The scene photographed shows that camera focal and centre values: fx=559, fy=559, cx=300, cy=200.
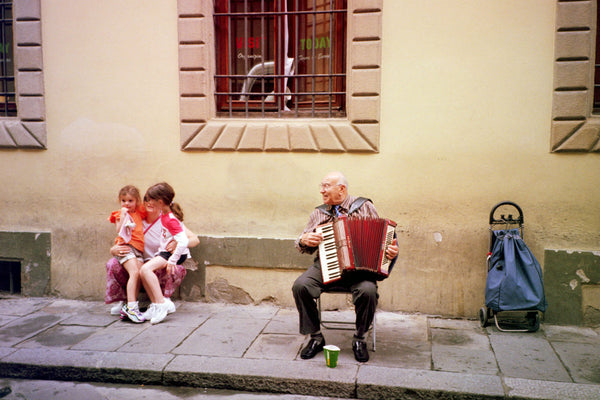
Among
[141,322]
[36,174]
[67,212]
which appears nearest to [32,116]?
[36,174]

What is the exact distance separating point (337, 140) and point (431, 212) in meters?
1.17

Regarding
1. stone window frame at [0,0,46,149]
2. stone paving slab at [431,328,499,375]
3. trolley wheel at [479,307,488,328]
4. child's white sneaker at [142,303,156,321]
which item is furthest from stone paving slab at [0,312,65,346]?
trolley wheel at [479,307,488,328]

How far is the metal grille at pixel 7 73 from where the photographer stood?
6.42 m

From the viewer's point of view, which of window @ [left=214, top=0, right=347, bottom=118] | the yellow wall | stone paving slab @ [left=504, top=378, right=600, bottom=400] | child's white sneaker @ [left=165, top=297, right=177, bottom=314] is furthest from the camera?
window @ [left=214, top=0, right=347, bottom=118]

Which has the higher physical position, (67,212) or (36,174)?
(36,174)

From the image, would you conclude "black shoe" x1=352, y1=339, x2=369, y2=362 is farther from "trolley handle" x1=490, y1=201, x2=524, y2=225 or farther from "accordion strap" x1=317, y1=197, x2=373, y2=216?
"trolley handle" x1=490, y1=201, x2=524, y2=225

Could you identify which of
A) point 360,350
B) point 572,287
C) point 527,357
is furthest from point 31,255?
point 572,287

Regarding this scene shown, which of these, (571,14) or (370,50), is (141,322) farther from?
(571,14)

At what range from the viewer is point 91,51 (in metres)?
6.02

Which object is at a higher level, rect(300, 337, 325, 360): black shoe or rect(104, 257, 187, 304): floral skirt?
rect(104, 257, 187, 304): floral skirt

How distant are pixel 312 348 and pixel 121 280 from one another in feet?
7.28

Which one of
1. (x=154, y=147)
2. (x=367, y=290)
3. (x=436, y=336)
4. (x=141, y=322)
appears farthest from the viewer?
(x=154, y=147)

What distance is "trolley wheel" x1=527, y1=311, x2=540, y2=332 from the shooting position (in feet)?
16.5

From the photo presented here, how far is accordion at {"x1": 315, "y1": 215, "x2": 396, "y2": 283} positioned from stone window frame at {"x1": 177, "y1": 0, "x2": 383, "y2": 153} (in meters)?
1.36
